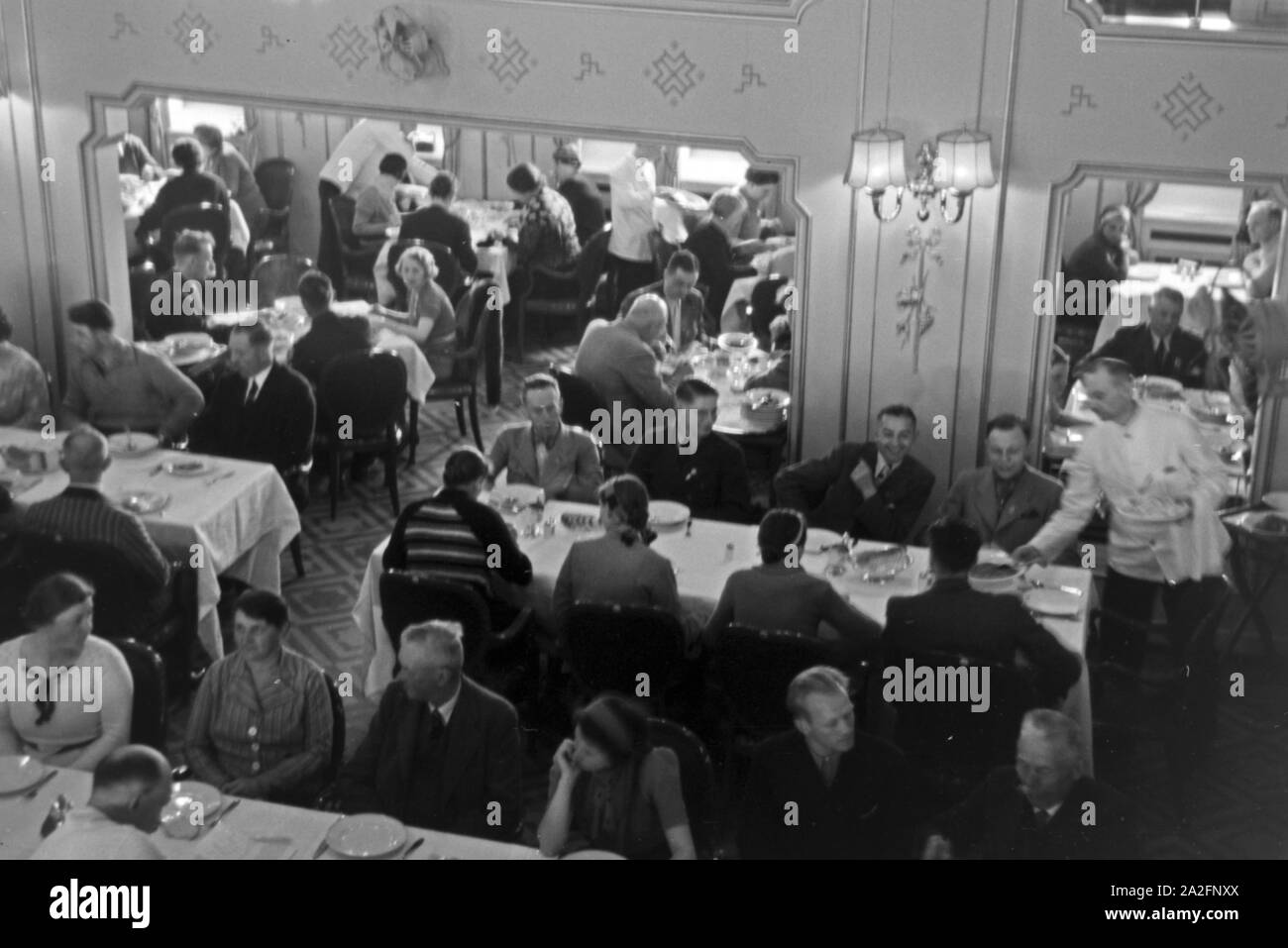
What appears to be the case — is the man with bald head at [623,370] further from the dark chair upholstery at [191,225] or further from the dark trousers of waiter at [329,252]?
the dark trousers of waiter at [329,252]

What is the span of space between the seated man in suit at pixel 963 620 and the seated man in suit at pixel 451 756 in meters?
1.35

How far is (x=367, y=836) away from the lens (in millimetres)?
4629

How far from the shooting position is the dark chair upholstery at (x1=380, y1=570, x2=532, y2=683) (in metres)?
5.98

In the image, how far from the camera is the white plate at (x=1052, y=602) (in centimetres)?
607

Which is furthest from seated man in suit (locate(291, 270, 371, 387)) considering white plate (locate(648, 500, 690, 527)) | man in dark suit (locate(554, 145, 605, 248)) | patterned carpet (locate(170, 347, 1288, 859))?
man in dark suit (locate(554, 145, 605, 248))

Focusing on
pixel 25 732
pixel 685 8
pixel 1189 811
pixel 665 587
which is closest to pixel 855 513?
pixel 665 587

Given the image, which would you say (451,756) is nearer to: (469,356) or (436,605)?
(436,605)

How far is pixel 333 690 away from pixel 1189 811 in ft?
10.6

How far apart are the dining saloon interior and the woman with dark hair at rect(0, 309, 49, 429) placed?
23mm

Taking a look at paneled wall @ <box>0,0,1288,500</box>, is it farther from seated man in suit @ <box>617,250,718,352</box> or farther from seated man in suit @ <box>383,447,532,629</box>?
seated man in suit @ <box>383,447,532,629</box>

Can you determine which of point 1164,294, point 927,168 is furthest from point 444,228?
point 1164,294
